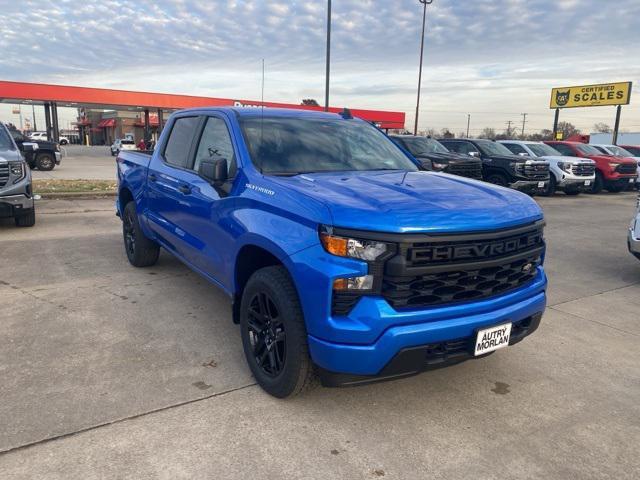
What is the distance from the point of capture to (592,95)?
40.3 m

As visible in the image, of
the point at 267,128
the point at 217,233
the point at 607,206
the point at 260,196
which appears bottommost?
the point at 607,206

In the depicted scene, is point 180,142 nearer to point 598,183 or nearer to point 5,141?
point 5,141

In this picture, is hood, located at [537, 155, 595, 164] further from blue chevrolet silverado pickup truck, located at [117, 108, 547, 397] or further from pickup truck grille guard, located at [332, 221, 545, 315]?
pickup truck grille guard, located at [332, 221, 545, 315]

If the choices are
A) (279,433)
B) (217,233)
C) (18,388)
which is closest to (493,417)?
(279,433)

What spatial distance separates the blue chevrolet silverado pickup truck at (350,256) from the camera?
2.65m

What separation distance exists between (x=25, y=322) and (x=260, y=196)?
2.61m

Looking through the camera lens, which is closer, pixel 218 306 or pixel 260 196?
pixel 260 196

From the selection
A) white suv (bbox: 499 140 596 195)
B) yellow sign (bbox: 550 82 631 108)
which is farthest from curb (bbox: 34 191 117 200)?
yellow sign (bbox: 550 82 631 108)

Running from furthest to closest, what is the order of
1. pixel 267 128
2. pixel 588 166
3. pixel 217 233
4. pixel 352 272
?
1. pixel 588 166
2. pixel 267 128
3. pixel 217 233
4. pixel 352 272

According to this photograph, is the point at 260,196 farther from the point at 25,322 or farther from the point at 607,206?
the point at 607,206

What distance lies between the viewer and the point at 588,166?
16328 millimetres

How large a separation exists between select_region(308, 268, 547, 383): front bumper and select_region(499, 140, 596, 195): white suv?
14.3m

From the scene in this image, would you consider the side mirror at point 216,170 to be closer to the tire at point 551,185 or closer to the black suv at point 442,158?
the black suv at point 442,158

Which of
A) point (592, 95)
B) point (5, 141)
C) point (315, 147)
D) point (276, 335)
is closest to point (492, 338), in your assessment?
point (276, 335)
